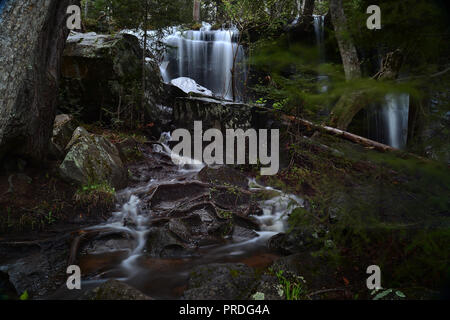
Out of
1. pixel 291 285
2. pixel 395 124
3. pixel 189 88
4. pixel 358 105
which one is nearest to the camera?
pixel 291 285

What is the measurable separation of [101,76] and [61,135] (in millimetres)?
2787

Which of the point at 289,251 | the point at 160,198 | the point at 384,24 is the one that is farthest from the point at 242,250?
the point at 384,24

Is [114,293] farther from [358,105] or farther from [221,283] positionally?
[358,105]

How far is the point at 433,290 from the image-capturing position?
2.47 meters

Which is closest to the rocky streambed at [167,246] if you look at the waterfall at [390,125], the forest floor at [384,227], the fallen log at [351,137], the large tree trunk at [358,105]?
the forest floor at [384,227]

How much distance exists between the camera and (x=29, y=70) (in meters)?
4.46

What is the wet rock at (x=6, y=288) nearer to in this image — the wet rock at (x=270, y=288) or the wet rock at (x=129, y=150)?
the wet rock at (x=270, y=288)

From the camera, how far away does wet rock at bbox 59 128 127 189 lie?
209 inches

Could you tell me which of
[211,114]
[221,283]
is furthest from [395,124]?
[221,283]

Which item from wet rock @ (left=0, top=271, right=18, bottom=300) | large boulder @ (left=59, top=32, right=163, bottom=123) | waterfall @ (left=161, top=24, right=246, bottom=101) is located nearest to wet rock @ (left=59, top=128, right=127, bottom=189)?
wet rock @ (left=0, top=271, right=18, bottom=300)

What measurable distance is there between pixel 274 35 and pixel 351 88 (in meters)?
11.2

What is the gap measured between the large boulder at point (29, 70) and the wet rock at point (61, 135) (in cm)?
49

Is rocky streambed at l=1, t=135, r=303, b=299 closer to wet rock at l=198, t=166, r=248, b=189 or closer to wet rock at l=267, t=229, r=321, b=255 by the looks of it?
wet rock at l=198, t=166, r=248, b=189

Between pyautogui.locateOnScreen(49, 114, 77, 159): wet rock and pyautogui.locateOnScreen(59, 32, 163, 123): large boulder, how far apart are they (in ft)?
4.53
